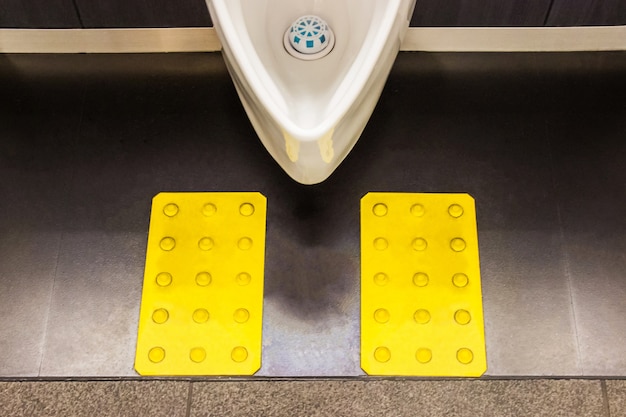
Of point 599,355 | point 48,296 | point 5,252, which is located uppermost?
point 5,252

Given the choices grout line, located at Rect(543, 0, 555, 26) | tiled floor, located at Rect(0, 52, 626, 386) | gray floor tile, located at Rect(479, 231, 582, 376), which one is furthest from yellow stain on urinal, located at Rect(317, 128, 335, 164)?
grout line, located at Rect(543, 0, 555, 26)

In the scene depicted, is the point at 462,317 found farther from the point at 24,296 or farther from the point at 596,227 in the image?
the point at 24,296

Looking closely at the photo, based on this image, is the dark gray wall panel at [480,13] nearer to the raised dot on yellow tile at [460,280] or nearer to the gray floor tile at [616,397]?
the raised dot on yellow tile at [460,280]

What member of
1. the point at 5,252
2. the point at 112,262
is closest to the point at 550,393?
the point at 112,262

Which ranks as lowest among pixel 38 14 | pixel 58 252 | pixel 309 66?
pixel 58 252

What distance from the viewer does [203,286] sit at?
148 centimetres

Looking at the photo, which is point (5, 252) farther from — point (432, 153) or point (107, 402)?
point (432, 153)

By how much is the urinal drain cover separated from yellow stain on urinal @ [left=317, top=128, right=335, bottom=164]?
10.4 inches

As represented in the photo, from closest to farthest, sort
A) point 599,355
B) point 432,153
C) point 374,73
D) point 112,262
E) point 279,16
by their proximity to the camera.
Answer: point 374,73
point 279,16
point 599,355
point 112,262
point 432,153

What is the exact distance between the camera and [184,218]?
61.2 inches

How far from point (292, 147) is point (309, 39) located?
1.03 feet

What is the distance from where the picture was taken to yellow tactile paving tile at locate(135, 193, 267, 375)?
1.42 metres

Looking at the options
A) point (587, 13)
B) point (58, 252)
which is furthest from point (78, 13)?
point (587, 13)

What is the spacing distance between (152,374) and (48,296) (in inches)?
11.9
